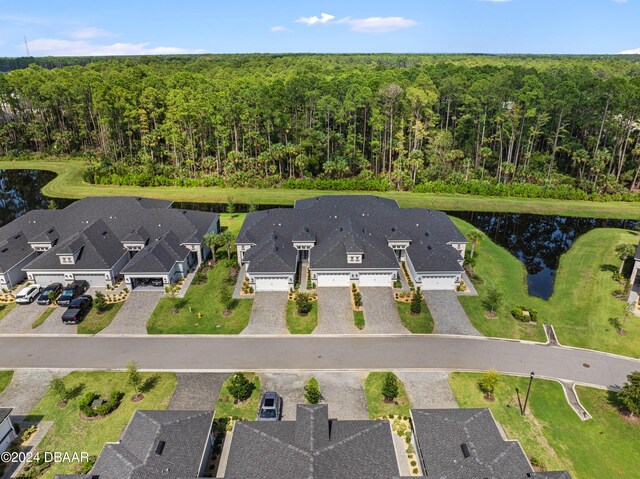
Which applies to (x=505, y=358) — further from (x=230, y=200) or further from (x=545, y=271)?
(x=230, y=200)

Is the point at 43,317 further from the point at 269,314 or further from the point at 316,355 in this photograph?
the point at 316,355

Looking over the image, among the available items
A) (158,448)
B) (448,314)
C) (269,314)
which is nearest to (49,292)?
(269,314)

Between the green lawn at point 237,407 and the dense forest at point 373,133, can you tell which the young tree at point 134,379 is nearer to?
the green lawn at point 237,407

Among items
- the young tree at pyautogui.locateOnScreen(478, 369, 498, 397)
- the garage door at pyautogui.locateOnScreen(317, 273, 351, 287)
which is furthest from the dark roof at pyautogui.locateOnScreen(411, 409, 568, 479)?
the garage door at pyautogui.locateOnScreen(317, 273, 351, 287)

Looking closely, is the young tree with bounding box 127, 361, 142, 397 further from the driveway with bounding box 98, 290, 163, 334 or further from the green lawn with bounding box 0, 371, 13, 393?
the green lawn with bounding box 0, 371, 13, 393

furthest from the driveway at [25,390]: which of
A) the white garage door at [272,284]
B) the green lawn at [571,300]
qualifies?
the green lawn at [571,300]

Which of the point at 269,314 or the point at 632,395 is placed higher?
the point at 632,395
